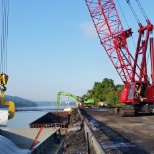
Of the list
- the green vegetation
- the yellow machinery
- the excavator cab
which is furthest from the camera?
the green vegetation

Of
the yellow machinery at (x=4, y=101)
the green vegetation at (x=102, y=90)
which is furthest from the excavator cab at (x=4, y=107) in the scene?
the green vegetation at (x=102, y=90)

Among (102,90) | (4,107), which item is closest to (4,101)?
Result: (4,107)

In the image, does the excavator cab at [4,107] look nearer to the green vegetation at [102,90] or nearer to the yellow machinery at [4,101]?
the yellow machinery at [4,101]

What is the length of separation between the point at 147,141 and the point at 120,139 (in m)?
1.17

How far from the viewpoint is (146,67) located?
34.2m

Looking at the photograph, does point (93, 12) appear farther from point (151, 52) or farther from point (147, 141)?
point (147, 141)

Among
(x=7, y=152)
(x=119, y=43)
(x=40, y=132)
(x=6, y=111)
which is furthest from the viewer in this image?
(x=119, y=43)

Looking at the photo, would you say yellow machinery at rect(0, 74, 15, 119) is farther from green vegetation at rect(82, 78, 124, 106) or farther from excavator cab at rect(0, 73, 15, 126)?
green vegetation at rect(82, 78, 124, 106)

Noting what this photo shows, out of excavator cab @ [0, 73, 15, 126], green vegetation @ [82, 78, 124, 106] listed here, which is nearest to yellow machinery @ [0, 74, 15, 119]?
excavator cab @ [0, 73, 15, 126]

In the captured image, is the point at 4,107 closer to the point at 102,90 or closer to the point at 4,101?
the point at 4,101

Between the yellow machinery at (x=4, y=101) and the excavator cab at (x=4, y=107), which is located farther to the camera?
the yellow machinery at (x=4, y=101)

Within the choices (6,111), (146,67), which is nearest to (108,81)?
(146,67)

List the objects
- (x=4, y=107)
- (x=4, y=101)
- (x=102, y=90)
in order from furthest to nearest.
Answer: (x=102, y=90)
(x=4, y=101)
(x=4, y=107)

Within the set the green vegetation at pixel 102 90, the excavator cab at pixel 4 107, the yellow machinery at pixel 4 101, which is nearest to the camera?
the excavator cab at pixel 4 107
